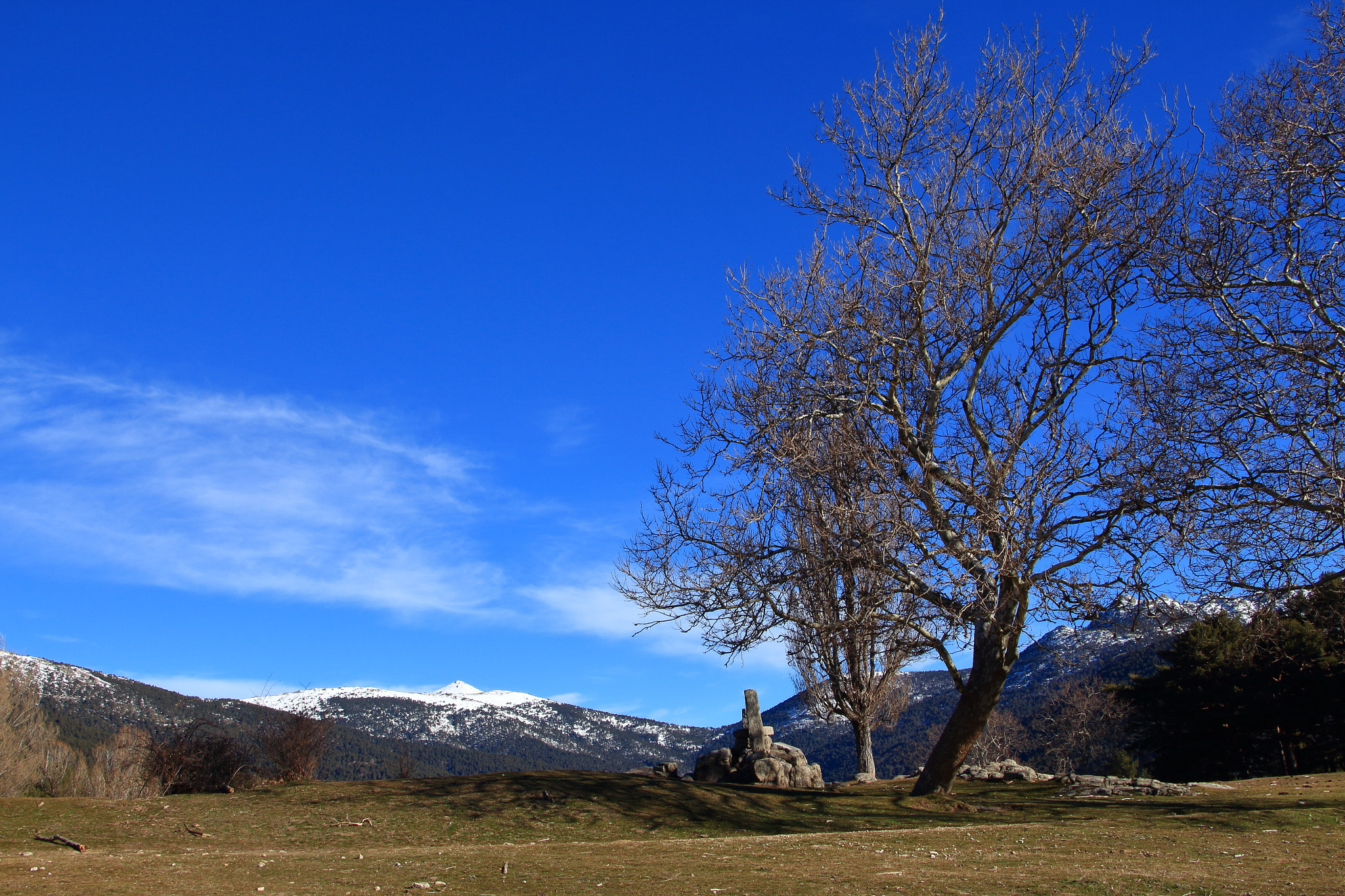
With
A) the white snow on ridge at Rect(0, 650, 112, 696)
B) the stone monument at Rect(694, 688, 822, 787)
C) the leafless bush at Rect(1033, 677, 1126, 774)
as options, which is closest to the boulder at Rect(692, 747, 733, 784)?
the stone monument at Rect(694, 688, 822, 787)

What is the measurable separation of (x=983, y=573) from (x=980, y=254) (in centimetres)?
635

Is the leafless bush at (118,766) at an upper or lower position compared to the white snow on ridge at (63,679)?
lower

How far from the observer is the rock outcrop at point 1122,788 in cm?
1648

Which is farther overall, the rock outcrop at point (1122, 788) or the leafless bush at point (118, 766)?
the leafless bush at point (118, 766)

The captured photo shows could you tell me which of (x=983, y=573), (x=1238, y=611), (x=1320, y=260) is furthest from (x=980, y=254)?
(x=1238, y=611)

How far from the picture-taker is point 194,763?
21.0m

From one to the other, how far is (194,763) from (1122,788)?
21.6 m

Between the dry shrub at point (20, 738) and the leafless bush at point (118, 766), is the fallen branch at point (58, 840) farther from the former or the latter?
the dry shrub at point (20, 738)

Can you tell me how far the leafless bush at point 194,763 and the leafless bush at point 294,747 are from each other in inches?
23.5

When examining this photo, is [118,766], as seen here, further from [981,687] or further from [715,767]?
[981,687]

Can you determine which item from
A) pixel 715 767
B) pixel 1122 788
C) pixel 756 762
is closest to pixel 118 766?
pixel 715 767

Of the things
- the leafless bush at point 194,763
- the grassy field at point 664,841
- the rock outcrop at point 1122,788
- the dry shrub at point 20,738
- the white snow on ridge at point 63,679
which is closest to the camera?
the grassy field at point 664,841

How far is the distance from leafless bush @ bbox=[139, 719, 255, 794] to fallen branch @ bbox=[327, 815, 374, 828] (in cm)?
871

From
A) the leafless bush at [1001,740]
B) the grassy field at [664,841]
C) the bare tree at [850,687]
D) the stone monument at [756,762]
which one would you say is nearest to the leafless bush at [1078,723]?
the leafless bush at [1001,740]
